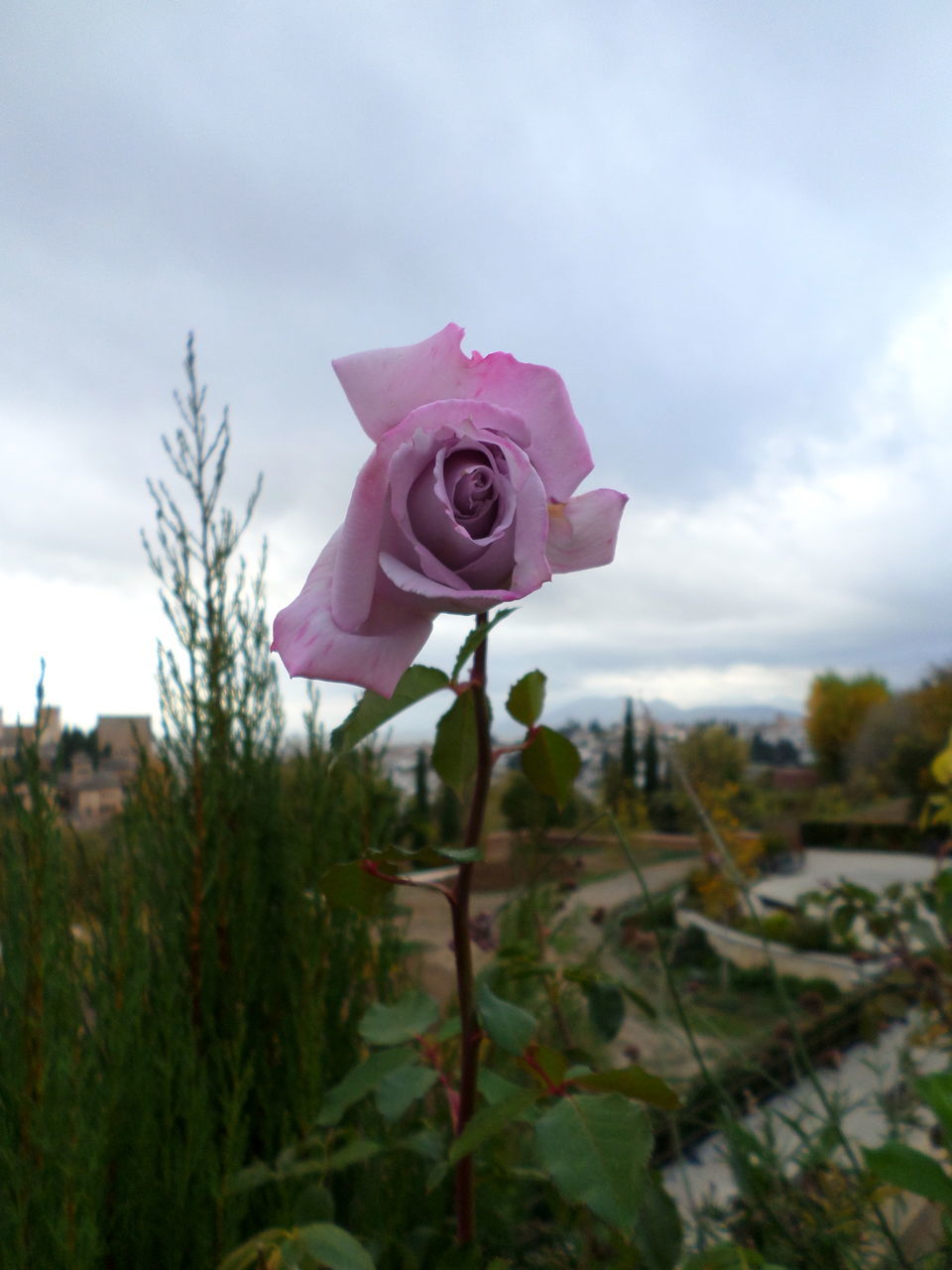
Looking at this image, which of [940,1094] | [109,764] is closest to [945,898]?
[940,1094]

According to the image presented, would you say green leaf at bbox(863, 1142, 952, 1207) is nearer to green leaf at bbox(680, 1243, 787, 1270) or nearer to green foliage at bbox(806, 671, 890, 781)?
green leaf at bbox(680, 1243, 787, 1270)

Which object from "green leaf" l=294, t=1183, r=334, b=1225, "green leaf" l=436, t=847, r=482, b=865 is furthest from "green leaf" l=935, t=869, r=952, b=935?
"green leaf" l=436, t=847, r=482, b=865

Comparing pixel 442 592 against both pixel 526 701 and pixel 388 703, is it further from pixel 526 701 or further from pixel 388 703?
pixel 526 701

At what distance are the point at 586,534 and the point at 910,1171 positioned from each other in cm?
60

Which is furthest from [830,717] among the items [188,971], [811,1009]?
[188,971]

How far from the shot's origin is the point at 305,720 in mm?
1402

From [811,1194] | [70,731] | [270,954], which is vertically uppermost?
[70,731]

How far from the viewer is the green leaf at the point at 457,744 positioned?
566 millimetres

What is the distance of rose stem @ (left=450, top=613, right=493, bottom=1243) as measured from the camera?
0.54m

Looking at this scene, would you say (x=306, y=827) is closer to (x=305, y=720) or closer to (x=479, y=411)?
(x=305, y=720)

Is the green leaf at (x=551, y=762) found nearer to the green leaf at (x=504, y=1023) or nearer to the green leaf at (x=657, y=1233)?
the green leaf at (x=504, y=1023)

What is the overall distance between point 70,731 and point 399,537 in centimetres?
70

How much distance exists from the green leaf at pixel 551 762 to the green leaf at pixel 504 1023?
0.16m

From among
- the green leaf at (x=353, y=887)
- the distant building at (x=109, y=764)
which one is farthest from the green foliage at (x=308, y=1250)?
the distant building at (x=109, y=764)
